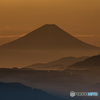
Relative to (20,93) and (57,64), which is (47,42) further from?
(20,93)

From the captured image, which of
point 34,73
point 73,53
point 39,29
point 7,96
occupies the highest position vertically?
point 39,29

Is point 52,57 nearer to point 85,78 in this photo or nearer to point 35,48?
point 35,48

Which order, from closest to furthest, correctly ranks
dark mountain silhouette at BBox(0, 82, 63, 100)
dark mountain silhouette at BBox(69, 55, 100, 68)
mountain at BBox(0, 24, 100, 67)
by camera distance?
dark mountain silhouette at BBox(0, 82, 63, 100) → dark mountain silhouette at BBox(69, 55, 100, 68) → mountain at BBox(0, 24, 100, 67)

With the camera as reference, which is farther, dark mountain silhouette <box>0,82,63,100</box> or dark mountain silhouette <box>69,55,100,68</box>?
dark mountain silhouette <box>69,55,100,68</box>

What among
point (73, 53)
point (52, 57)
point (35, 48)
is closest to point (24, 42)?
point (35, 48)

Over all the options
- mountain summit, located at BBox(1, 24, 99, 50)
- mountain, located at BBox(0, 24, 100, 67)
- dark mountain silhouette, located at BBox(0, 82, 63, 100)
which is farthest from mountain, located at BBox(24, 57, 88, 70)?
dark mountain silhouette, located at BBox(0, 82, 63, 100)

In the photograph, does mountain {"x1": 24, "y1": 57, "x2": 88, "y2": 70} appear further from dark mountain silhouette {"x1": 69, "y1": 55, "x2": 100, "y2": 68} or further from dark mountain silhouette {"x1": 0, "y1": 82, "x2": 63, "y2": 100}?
dark mountain silhouette {"x1": 0, "y1": 82, "x2": 63, "y2": 100}
